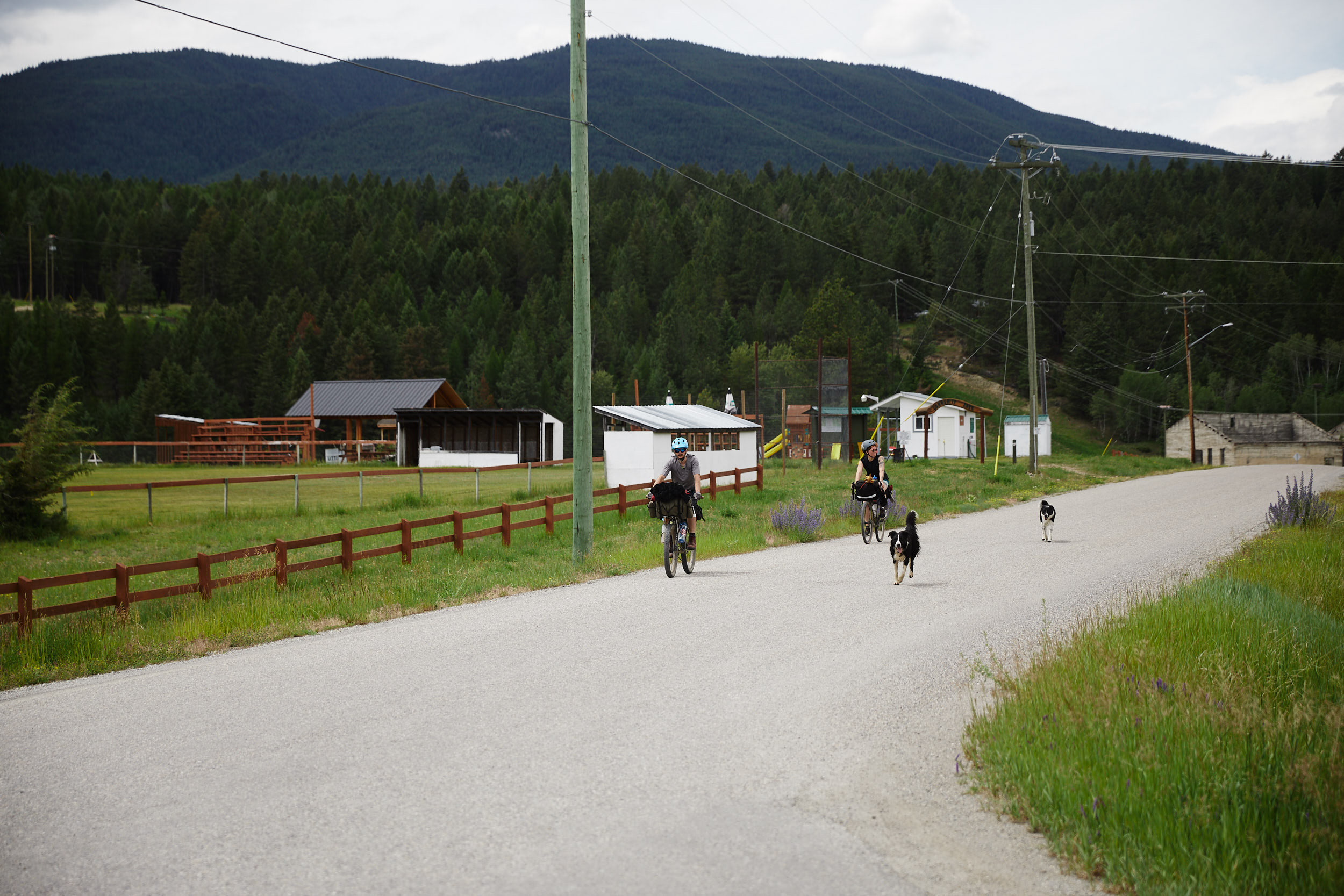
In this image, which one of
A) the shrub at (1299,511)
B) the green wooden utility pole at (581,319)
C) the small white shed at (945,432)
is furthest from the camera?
the small white shed at (945,432)

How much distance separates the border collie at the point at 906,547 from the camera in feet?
42.8

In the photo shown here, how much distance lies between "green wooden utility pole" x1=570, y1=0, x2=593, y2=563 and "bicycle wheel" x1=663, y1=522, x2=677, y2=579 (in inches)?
76.8

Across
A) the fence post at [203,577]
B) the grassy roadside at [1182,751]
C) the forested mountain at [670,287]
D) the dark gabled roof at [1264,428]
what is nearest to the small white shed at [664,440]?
the fence post at [203,577]

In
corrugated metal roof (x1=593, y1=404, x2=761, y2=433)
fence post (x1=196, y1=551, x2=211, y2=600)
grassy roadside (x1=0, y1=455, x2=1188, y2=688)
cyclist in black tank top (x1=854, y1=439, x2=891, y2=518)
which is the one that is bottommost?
grassy roadside (x1=0, y1=455, x2=1188, y2=688)

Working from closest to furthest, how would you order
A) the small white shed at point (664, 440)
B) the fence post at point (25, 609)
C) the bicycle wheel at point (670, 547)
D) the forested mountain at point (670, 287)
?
the fence post at point (25, 609), the bicycle wheel at point (670, 547), the small white shed at point (664, 440), the forested mountain at point (670, 287)

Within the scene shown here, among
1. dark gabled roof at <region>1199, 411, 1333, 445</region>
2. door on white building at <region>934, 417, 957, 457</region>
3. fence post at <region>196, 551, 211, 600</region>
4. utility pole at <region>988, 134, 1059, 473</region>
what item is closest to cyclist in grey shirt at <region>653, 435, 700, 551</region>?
fence post at <region>196, 551, 211, 600</region>

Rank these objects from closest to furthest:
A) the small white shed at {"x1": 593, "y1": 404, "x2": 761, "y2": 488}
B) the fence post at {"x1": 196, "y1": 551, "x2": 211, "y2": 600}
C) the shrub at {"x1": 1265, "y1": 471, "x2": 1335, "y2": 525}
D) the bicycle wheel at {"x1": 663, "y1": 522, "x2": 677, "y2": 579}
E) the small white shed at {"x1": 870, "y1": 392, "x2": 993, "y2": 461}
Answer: the fence post at {"x1": 196, "y1": 551, "x2": 211, "y2": 600} < the bicycle wheel at {"x1": 663, "y1": 522, "x2": 677, "y2": 579} < the shrub at {"x1": 1265, "y1": 471, "x2": 1335, "y2": 525} < the small white shed at {"x1": 593, "y1": 404, "x2": 761, "y2": 488} < the small white shed at {"x1": 870, "y1": 392, "x2": 993, "y2": 461}

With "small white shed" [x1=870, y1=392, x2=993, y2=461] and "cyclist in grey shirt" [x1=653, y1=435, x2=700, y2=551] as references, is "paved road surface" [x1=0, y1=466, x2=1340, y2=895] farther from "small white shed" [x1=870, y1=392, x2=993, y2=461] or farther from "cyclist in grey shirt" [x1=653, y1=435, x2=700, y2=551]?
"small white shed" [x1=870, y1=392, x2=993, y2=461]

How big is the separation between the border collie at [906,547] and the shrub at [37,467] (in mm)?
18354

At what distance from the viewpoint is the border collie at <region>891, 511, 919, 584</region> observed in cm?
1303

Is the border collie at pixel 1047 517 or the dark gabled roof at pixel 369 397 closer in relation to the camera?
the border collie at pixel 1047 517

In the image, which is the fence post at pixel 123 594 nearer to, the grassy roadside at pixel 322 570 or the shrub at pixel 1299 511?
the grassy roadside at pixel 322 570

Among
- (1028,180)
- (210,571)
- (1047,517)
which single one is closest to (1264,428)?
(1028,180)

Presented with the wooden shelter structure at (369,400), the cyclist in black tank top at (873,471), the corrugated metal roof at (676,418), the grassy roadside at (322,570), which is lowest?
the grassy roadside at (322,570)
